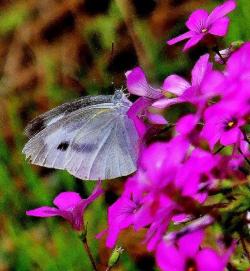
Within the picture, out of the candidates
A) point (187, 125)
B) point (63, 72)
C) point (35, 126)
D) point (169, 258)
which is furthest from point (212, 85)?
point (63, 72)

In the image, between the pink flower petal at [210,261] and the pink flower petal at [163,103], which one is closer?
the pink flower petal at [210,261]

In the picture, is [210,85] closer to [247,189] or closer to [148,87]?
[247,189]

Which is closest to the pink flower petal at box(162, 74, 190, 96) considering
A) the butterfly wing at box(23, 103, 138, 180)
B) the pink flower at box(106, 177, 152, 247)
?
the pink flower at box(106, 177, 152, 247)

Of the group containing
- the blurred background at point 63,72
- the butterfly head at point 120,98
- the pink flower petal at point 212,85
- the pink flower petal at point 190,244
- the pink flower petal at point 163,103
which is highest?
the pink flower petal at point 212,85

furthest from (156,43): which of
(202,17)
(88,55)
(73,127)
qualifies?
(202,17)

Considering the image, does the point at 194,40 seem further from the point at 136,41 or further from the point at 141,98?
the point at 136,41

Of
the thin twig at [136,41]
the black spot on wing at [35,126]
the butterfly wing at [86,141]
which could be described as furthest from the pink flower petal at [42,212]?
the thin twig at [136,41]

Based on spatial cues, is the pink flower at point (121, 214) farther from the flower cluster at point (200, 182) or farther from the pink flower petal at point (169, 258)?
the pink flower petal at point (169, 258)
